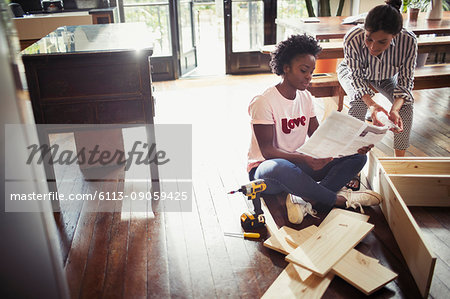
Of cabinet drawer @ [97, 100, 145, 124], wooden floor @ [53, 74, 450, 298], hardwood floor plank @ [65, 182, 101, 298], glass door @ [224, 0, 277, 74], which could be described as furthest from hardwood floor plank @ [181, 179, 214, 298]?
glass door @ [224, 0, 277, 74]

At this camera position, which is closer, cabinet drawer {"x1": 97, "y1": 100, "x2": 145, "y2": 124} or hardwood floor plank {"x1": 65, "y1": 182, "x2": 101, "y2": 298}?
hardwood floor plank {"x1": 65, "y1": 182, "x2": 101, "y2": 298}

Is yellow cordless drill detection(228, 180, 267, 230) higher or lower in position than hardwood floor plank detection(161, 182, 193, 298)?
higher

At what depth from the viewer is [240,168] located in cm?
270

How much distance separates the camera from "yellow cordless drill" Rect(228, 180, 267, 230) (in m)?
1.98

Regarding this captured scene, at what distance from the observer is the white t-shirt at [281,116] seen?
2033 millimetres

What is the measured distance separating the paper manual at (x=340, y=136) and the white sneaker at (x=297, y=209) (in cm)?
26

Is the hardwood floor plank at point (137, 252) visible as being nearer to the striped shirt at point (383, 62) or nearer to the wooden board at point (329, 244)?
the wooden board at point (329, 244)

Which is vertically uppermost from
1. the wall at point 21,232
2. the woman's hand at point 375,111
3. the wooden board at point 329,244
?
the wall at point 21,232

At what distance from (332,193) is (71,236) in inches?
49.8

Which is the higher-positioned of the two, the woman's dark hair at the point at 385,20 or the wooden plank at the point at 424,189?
the woman's dark hair at the point at 385,20

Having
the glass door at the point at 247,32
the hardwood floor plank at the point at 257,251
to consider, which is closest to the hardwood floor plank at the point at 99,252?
the hardwood floor plank at the point at 257,251

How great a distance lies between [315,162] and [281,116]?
28 centimetres

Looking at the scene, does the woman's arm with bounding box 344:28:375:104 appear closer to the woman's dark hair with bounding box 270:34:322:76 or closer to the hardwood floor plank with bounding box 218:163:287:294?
the woman's dark hair with bounding box 270:34:322:76

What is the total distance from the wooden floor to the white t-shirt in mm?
308
